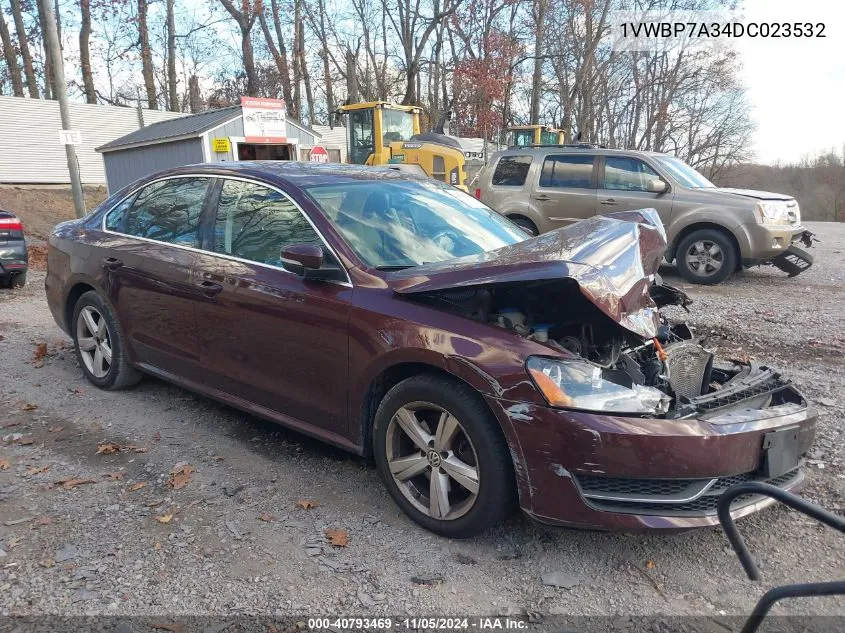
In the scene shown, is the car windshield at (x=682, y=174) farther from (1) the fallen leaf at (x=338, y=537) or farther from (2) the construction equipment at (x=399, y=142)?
(1) the fallen leaf at (x=338, y=537)

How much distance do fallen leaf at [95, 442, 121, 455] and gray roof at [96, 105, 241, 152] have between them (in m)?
15.3

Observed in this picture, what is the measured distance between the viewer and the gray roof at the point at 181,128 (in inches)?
698

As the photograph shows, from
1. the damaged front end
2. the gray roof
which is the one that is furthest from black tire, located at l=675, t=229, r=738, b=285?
the gray roof

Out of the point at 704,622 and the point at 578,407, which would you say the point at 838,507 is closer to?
the point at 704,622

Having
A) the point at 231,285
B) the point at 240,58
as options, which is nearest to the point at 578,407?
the point at 231,285

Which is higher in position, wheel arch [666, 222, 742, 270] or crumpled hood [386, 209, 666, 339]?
crumpled hood [386, 209, 666, 339]

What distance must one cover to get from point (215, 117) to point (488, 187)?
1111 centimetres

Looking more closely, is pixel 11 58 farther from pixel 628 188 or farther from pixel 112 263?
pixel 112 263

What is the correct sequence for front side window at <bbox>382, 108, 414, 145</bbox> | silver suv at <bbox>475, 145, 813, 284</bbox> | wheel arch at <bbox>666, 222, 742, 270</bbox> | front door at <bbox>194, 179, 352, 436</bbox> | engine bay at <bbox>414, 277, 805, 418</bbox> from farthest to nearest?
1. front side window at <bbox>382, 108, 414, 145</bbox>
2. wheel arch at <bbox>666, 222, 742, 270</bbox>
3. silver suv at <bbox>475, 145, 813, 284</bbox>
4. front door at <bbox>194, 179, 352, 436</bbox>
5. engine bay at <bbox>414, 277, 805, 418</bbox>

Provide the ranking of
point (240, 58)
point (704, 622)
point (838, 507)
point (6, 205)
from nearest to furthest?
point (704, 622), point (838, 507), point (6, 205), point (240, 58)

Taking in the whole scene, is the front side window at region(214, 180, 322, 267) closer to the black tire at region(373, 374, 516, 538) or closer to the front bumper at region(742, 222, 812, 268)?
the black tire at region(373, 374, 516, 538)

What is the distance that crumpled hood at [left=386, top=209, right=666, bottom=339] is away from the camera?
102 inches

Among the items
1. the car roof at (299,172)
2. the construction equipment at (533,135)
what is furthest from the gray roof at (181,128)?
the car roof at (299,172)

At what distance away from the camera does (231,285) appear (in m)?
3.53
